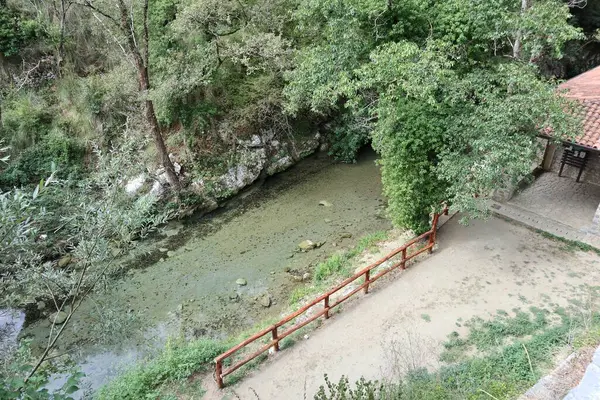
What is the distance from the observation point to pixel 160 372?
32.5 feet

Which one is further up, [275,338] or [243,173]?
[243,173]

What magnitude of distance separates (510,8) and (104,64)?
56.1ft

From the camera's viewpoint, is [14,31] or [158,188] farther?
[14,31]

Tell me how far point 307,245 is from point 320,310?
3771mm

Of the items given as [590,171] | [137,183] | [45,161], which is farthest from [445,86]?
[45,161]

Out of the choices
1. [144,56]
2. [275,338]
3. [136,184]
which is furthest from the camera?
[136,184]

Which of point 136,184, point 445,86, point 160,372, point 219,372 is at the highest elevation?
point 445,86

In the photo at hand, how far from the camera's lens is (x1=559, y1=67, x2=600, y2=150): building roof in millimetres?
12266

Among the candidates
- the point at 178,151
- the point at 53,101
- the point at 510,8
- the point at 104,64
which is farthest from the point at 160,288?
the point at 510,8

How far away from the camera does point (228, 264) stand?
48.4 ft

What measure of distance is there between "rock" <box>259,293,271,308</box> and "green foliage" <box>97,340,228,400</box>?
2585 millimetres

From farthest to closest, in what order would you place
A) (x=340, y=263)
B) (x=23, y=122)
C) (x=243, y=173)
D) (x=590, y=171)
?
(x=243, y=173)
(x=23, y=122)
(x=590, y=171)
(x=340, y=263)

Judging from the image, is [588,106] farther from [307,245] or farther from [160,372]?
[160,372]

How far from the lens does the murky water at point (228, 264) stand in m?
11.8
